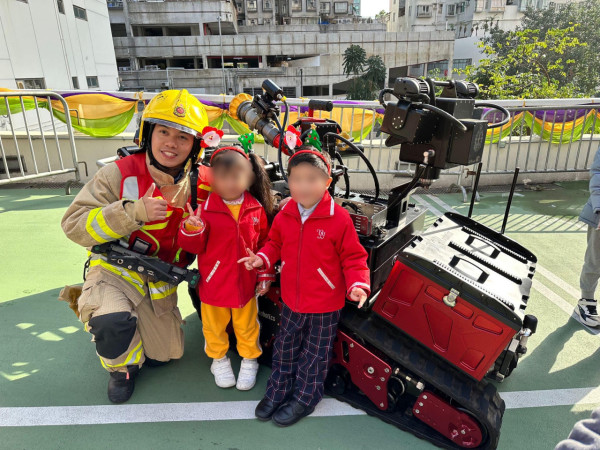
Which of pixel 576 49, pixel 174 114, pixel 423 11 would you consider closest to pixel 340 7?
pixel 423 11

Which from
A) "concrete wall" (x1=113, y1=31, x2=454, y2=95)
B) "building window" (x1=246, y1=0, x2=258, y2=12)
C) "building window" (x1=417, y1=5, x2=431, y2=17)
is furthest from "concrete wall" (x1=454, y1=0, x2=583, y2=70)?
"building window" (x1=246, y1=0, x2=258, y2=12)

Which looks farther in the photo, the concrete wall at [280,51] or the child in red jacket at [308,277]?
the concrete wall at [280,51]

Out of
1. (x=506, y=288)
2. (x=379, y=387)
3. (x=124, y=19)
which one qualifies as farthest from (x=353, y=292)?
(x=124, y=19)

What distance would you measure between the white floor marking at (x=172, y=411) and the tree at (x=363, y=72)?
140ft

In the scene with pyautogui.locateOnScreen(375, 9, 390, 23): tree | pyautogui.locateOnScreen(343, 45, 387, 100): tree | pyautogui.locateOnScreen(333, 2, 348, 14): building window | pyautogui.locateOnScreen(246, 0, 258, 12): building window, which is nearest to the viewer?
pyautogui.locateOnScreen(343, 45, 387, 100): tree

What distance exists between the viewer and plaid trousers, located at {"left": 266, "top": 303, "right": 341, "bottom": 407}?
6.60 feet

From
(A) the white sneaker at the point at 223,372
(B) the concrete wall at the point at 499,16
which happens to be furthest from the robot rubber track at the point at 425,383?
(B) the concrete wall at the point at 499,16

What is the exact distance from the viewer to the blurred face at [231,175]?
204 centimetres

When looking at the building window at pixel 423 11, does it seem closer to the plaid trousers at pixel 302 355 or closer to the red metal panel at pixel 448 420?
the plaid trousers at pixel 302 355

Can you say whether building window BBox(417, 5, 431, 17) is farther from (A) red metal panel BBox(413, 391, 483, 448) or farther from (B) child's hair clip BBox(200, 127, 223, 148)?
(A) red metal panel BBox(413, 391, 483, 448)

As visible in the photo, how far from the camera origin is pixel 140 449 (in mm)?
1856

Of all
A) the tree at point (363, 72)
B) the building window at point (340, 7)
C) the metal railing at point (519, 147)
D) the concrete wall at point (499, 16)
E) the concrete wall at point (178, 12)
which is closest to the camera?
the metal railing at point (519, 147)

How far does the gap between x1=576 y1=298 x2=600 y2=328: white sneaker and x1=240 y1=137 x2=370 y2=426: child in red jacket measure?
2054mm

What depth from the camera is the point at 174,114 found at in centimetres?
201
